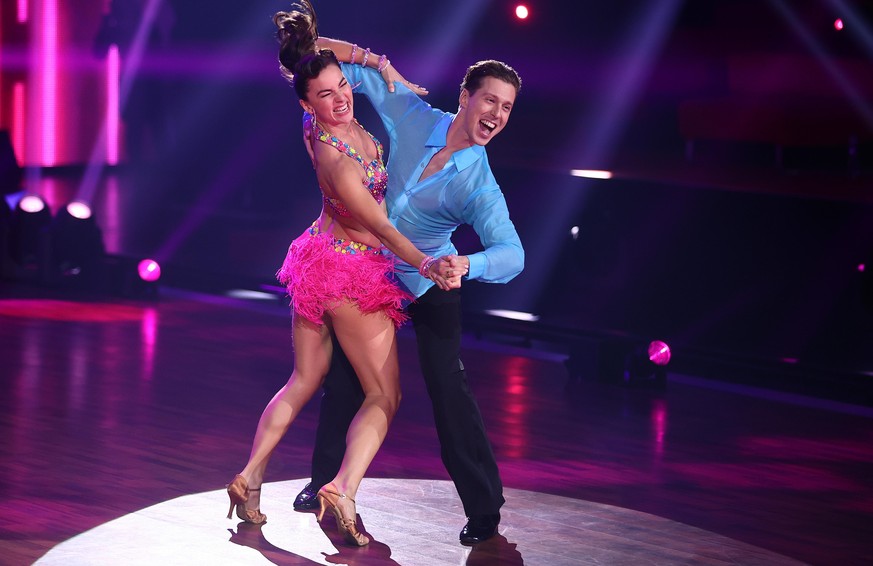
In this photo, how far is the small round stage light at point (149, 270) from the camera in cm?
795

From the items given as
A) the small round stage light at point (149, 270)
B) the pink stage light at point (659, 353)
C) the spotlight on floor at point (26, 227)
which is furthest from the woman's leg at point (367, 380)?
the spotlight on floor at point (26, 227)

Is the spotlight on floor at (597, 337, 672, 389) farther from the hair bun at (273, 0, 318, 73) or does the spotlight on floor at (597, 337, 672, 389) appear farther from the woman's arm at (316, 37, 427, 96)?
the hair bun at (273, 0, 318, 73)

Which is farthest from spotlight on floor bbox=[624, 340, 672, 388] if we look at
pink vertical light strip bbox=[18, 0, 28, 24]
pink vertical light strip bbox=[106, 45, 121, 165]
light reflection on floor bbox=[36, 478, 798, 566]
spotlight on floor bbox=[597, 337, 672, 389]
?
pink vertical light strip bbox=[106, 45, 121, 165]

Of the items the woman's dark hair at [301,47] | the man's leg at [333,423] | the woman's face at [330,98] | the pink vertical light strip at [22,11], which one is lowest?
the man's leg at [333,423]

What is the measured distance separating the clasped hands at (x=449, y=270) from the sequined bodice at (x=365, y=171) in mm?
365

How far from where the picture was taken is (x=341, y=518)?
12.1 ft

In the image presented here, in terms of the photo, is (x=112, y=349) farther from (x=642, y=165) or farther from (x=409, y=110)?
(x=642, y=165)

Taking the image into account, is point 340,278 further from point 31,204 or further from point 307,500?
point 31,204

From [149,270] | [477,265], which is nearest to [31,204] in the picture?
[149,270]

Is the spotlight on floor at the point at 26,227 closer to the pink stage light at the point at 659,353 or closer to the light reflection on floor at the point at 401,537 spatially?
the pink stage light at the point at 659,353

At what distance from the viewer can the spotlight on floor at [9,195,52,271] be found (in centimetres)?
840

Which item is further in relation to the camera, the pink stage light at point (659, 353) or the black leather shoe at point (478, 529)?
the pink stage light at point (659, 353)

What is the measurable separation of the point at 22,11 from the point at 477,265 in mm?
11175

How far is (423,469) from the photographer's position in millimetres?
4785
